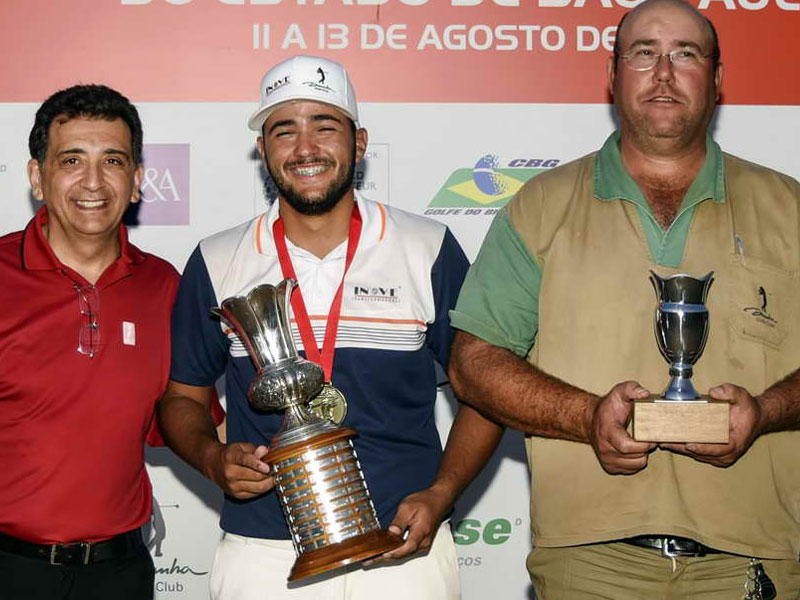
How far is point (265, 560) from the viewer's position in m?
2.52

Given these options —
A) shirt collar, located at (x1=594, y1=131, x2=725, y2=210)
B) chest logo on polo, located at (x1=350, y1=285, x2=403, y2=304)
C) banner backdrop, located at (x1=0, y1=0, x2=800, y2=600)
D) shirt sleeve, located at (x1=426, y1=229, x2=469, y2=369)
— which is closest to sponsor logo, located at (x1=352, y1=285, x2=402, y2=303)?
chest logo on polo, located at (x1=350, y1=285, x2=403, y2=304)

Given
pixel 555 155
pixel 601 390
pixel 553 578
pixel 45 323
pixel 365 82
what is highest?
pixel 365 82

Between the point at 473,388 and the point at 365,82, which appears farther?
the point at 365,82

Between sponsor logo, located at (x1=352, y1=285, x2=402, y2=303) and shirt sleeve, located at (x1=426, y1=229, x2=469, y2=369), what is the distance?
0.34 feet

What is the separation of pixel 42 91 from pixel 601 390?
2.12 meters

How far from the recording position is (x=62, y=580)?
2.53 metres

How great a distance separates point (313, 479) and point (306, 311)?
491mm

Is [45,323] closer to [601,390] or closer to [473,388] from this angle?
[473,388]

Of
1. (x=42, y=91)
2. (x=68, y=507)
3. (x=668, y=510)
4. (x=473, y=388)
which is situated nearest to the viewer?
(x=668, y=510)

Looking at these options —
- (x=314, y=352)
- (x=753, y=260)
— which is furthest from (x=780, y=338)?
(x=314, y=352)

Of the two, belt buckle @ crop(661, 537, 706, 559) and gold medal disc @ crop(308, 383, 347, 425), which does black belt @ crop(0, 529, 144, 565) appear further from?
belt buckle @ crop(661, 537, 706, 559)

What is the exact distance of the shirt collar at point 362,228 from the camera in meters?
2.69

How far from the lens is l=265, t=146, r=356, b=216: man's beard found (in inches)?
103

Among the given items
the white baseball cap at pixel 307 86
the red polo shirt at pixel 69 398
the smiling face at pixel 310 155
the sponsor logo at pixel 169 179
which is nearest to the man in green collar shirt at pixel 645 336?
the smiling face at pixel 310 155
